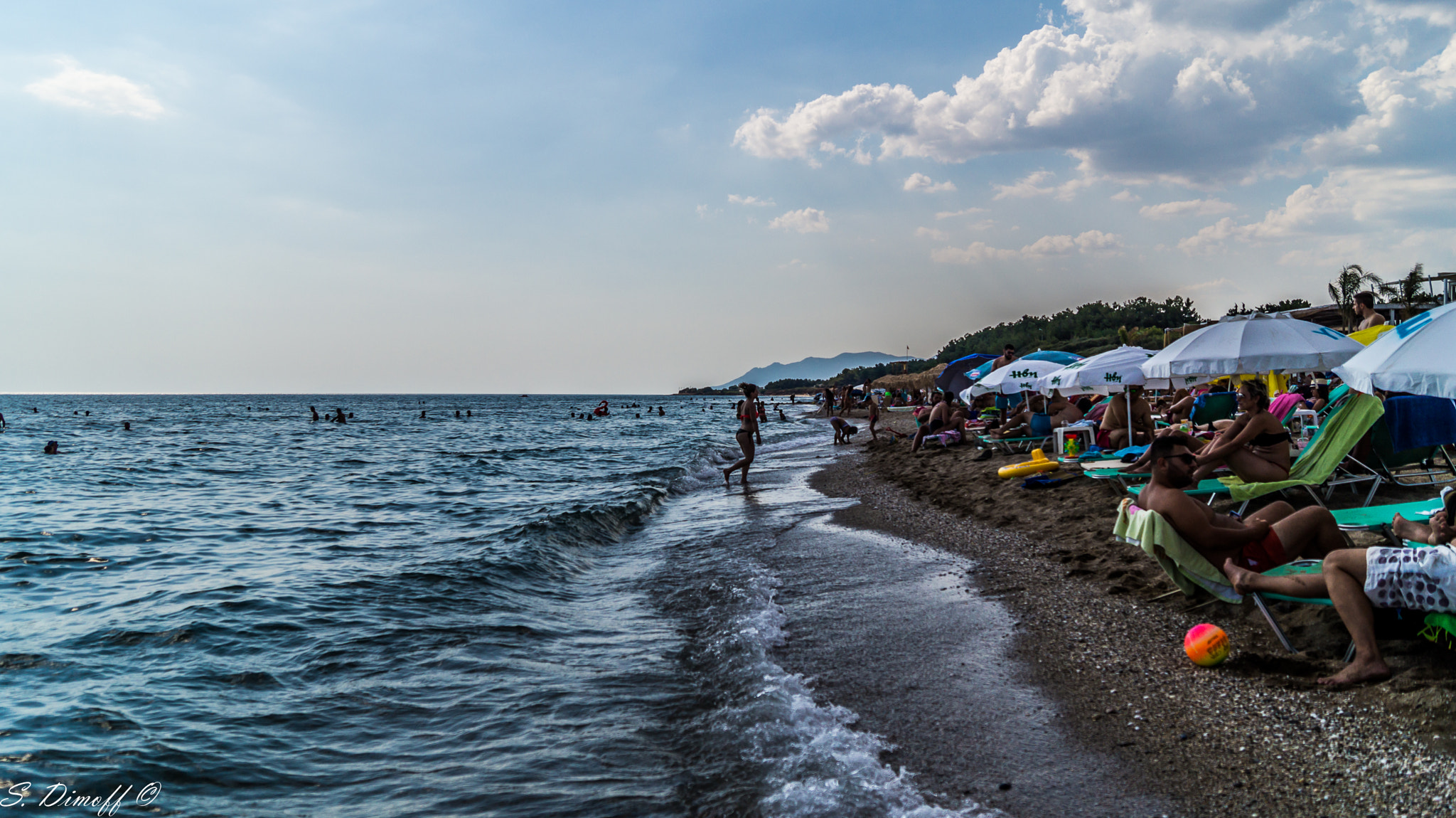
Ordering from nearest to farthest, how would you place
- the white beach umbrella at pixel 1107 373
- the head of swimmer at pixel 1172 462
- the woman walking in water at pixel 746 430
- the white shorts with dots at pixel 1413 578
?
the white shorts with dots at pixel 1413 578 → the head of swimmer at pixel 1172 462 → the white beach umbrella at pixel 1107 373 → the woman walking in water at pixel 746 430

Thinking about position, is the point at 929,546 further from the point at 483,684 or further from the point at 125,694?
the point at 125,694

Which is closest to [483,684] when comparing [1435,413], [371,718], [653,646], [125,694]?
[371,718]

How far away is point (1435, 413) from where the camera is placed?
636 cm

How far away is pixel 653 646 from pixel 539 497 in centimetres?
959

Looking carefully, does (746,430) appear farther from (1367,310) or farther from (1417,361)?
(1417,361)

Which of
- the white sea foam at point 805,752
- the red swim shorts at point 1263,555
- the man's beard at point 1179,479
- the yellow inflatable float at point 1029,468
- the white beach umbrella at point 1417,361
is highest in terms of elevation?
the white beach umbrella at point 1417,361

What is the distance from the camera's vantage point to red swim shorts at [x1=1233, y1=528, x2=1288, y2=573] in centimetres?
432

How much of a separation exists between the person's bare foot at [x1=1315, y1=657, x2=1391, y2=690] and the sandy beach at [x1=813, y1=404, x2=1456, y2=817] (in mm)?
43

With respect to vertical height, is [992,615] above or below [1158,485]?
below

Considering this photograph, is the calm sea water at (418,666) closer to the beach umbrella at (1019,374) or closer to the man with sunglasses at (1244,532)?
the man with sunglasses at (1244,532)

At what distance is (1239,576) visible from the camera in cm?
412

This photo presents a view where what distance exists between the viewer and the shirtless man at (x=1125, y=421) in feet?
35.8

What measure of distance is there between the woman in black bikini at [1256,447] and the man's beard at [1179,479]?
1.94m

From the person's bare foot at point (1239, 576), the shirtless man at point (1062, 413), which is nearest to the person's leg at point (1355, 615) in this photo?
the person's bare foot at point (1239, 576)
